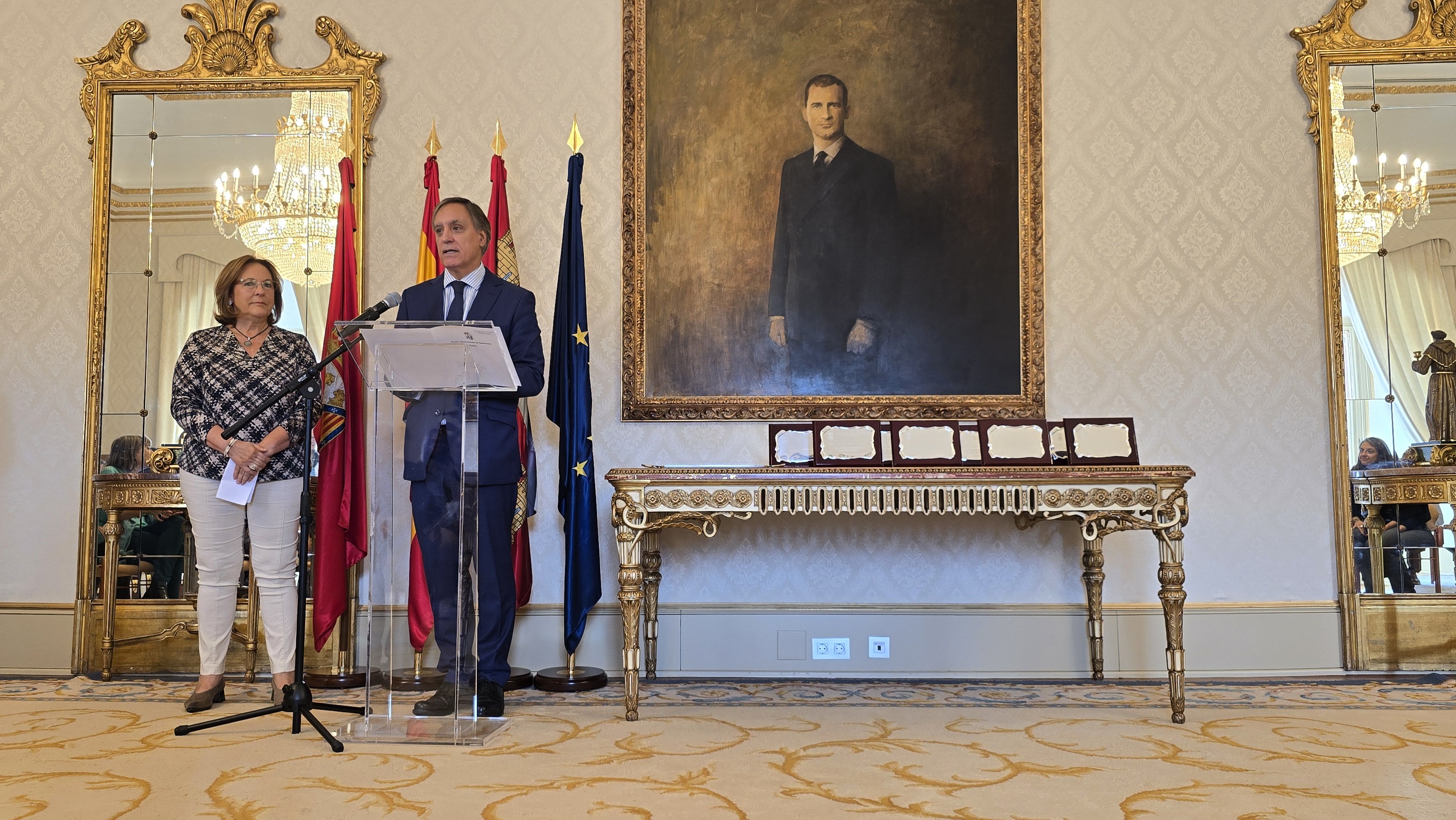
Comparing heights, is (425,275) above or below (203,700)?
above

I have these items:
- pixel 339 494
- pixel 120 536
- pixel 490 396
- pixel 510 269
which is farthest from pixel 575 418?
pixel 120 536

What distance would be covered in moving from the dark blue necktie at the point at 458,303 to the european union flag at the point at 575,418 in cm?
Result: 70

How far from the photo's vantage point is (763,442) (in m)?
4.55

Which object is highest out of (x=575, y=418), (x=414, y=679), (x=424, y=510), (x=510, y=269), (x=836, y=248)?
(x=836, y=248)

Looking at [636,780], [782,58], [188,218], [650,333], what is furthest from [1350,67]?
[188,218]

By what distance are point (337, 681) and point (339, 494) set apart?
2.51 ft

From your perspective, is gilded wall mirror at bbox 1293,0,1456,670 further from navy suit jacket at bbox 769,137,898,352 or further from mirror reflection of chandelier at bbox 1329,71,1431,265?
navy suit jacket at bbox 769,137,898,352

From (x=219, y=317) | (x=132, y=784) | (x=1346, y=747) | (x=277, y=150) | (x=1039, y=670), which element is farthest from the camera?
(x=277, y=150)

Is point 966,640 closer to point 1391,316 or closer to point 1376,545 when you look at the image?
point 1376,545

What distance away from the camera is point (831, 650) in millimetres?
4465

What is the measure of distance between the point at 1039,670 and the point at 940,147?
2.37 m

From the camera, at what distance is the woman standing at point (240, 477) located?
372cm

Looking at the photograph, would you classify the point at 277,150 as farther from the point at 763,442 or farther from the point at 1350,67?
the point at 1350,67

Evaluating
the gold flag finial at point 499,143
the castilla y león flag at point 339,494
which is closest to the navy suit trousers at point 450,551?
the castilla y león flag at point 339,494
